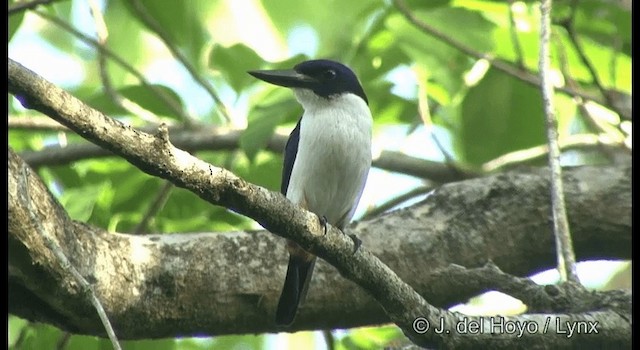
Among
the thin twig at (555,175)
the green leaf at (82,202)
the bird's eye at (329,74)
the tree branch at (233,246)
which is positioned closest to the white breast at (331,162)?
the bird's eye at (329,74)

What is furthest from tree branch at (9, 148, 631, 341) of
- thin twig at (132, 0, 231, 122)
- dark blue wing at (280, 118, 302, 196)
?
thin twig at (132, 0, 231, 122)

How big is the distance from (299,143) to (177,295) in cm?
105

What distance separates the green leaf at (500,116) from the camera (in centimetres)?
496

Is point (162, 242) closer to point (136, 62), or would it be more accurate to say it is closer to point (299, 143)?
point (299, 143)

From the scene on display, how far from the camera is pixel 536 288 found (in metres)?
3.50

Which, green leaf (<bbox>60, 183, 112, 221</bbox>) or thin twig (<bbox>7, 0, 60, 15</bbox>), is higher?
thin twig (<bbox>7, 0, 60, 15</bbox>)

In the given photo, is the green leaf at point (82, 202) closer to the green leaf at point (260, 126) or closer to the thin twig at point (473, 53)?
the green leaf at point (260, 126)

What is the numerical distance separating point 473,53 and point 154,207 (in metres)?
1.61

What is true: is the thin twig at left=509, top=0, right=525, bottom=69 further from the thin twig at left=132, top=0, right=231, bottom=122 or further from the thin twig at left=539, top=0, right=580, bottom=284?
the thin twig at left=132, top=0, right=231, bottom=122

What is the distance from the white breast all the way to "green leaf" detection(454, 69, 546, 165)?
0.60 meters

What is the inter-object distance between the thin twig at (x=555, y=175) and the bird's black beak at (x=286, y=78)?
4.15 ft

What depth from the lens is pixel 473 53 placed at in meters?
4.58

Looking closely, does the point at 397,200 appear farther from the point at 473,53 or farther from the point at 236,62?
the point at 236,62

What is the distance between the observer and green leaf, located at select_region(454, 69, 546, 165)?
4957 mm
